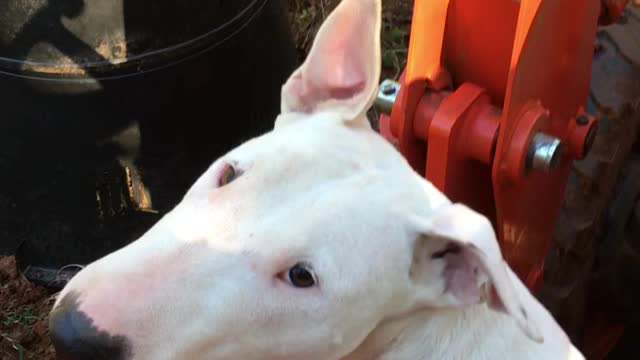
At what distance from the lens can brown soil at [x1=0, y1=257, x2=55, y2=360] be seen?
11.9ft

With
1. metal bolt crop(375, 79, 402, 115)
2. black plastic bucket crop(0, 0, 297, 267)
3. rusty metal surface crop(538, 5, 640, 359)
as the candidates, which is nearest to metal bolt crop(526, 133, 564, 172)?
metal bolt crop(375, 79, 402, 115)

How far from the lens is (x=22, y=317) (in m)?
3.73

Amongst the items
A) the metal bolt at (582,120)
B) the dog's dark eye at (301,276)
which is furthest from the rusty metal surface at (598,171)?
the dog's dark eye at (301,276)

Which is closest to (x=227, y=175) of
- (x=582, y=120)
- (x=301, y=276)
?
(x=301, y=276)

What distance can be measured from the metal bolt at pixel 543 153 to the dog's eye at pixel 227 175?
76 cm

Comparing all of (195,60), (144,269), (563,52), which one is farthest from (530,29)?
(195,60)

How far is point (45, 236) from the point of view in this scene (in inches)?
148

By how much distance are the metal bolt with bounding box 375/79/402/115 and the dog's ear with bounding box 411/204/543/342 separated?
52 cm

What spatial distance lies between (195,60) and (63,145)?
0.59 m

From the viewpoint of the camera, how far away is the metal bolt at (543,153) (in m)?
2.32

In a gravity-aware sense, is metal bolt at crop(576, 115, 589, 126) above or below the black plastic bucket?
above

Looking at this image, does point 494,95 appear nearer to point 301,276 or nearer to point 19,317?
point 301,276

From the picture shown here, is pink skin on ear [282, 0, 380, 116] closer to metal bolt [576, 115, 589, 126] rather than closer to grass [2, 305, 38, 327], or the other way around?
metal bolt [576, 115, 589, 126]

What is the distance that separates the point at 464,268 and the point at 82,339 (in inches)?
32.4
